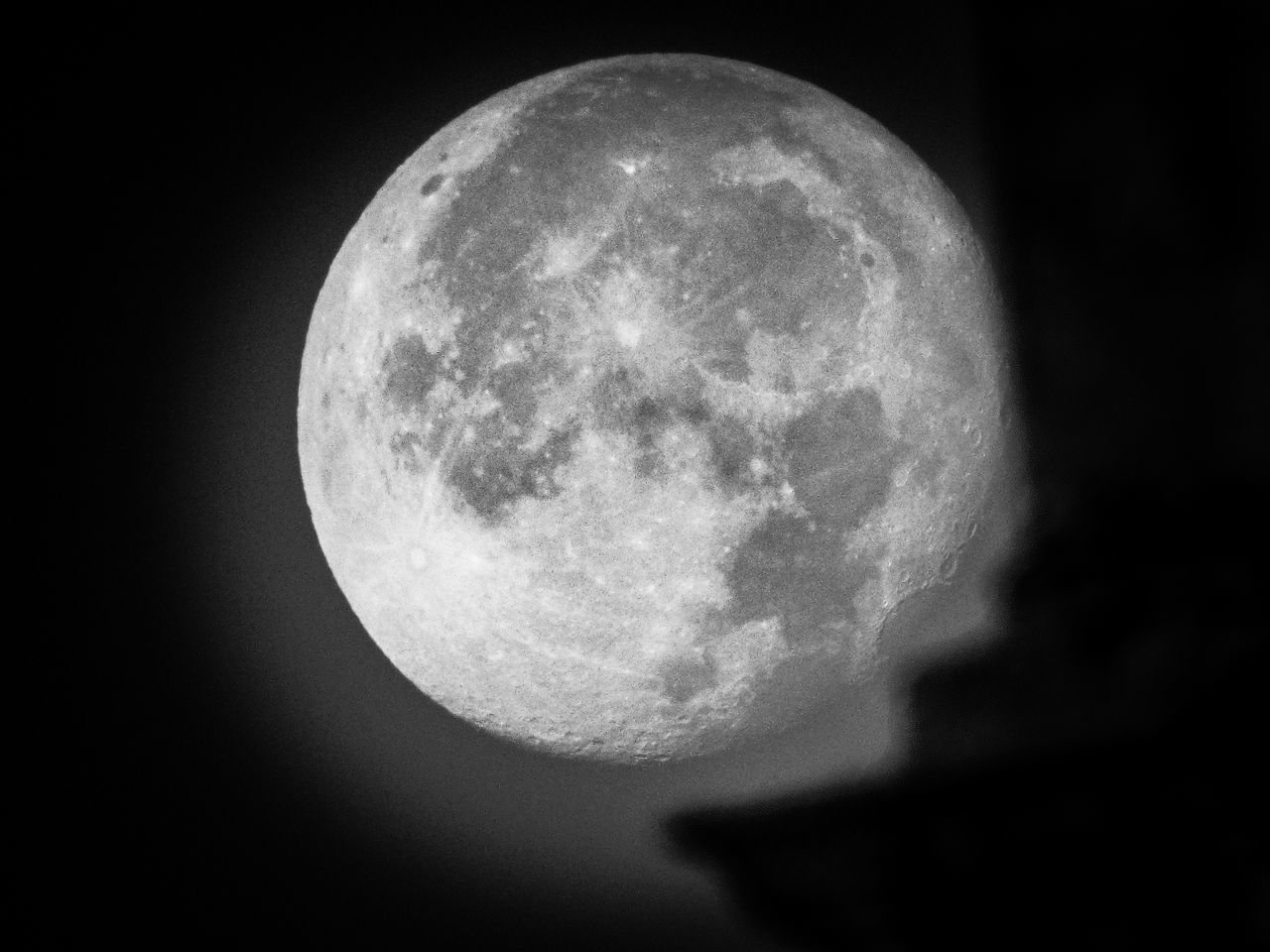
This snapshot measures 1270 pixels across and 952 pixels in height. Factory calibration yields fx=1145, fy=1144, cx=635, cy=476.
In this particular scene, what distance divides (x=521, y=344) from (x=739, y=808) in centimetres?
201

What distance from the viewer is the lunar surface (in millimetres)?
3559

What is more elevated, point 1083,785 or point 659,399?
point 659,399

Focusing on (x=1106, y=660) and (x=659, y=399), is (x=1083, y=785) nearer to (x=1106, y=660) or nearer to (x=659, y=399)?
(x=1106, y=660)

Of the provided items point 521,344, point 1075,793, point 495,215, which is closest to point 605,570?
point 521,344

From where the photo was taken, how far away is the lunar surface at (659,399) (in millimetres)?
3559

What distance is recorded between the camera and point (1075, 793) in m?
3.29

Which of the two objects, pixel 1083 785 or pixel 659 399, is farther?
pixel 659 399

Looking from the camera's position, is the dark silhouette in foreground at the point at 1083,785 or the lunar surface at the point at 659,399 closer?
the dark silhouette in foreground at the point at 1083,785

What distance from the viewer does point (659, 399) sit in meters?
3.55

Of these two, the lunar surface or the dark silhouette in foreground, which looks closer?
the dark silhouette in foreground

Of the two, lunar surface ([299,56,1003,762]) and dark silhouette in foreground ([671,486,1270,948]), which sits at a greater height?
lunar surface ([299,56,1003,762])

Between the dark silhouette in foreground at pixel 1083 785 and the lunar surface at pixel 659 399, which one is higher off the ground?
the lunar surface at pixel 659 399

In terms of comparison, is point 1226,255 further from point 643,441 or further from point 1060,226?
point 643,441

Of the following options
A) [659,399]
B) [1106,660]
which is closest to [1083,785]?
[1106,660]
